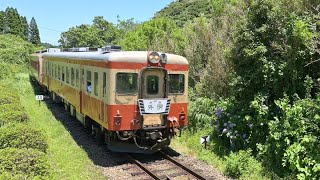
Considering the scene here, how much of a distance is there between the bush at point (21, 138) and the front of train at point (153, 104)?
1.92 metres

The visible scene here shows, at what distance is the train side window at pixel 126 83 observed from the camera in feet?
32.7

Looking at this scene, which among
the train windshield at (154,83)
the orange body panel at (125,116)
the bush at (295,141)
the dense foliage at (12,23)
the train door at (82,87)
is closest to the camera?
the bush at (295,141)

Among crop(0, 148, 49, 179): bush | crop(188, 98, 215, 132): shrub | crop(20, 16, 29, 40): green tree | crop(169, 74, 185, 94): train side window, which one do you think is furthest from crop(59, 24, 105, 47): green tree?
crop(0, 148, 49, 179): bush

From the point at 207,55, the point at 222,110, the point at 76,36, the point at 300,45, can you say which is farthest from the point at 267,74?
the point at 76,36

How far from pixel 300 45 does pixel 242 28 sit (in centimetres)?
182

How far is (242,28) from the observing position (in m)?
10.7

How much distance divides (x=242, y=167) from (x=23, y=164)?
4.94m

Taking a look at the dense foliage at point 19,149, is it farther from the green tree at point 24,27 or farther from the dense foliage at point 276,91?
the green tree at point 24,27

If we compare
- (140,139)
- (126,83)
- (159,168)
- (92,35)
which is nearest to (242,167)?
(159,168)

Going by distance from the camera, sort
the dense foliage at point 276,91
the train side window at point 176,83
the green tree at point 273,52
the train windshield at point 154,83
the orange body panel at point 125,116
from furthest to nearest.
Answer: the train side window at point 176,83
the train windshield at point 154,83
the orange body panel at point 125,116
the green tree at point 273,52
the dense foliage at point 276,91

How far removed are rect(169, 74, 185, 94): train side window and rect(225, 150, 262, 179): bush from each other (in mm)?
2483

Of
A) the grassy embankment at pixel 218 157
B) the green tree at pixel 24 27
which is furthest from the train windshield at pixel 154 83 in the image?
the green tree at pixel 24 27

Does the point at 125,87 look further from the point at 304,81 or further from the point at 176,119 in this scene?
the point at 304,81

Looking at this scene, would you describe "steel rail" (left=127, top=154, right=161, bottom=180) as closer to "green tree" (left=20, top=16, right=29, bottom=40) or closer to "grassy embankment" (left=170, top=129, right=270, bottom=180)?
"grassy embankment" (left=170, top=129, right=270, bottom=180)
